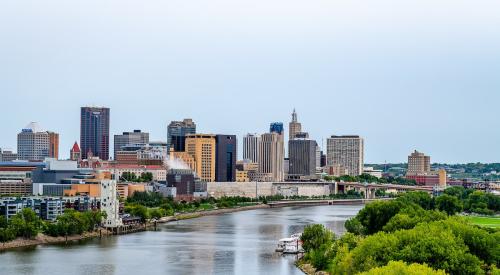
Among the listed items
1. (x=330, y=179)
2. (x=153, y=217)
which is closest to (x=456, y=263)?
(x=153, y=217)

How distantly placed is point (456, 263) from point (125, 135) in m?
70.2

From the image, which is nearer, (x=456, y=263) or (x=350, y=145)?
(x=456, y=263)

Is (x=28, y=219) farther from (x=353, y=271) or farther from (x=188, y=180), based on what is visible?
(x=188, y=180)

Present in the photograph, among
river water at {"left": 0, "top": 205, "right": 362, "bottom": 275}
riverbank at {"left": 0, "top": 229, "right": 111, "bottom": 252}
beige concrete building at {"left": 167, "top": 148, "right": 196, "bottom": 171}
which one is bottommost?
river water at {"left": 0, "top": 205, "right": 362, "bottom": 275}

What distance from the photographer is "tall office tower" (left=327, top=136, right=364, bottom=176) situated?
93.0m

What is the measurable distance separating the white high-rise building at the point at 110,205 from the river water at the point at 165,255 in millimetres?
1118

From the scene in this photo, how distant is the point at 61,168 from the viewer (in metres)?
42.1

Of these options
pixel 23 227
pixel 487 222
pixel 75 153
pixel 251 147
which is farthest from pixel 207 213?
pixel 251 147

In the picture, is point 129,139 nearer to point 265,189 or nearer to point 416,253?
point 265,189

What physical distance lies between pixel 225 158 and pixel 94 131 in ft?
73.7

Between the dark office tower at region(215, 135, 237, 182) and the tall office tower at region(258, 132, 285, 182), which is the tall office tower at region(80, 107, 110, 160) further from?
the dark office tower at region(215, 135, 237, 182)

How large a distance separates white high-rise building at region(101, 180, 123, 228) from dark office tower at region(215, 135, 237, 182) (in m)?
29.8

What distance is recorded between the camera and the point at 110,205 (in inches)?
1198

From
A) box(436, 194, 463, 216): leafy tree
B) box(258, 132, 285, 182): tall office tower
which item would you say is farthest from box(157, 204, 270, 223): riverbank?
box(258, 132, 285, 182): tall office tower
